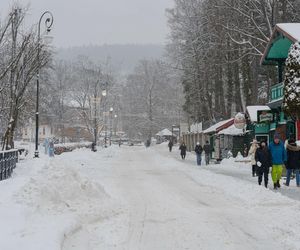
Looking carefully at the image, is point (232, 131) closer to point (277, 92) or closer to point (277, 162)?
point (277, 92)

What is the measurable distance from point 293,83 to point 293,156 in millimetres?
3898

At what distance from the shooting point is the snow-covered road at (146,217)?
8926 mm

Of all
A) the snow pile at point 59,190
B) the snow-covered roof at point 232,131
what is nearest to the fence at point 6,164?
the snow pile at point 59,190

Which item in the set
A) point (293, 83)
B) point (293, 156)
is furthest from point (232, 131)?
point (293, 156)

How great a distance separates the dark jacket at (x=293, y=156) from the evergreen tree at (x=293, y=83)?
10.1 feet

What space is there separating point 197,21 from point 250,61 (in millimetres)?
8620

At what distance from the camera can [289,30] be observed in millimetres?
25734

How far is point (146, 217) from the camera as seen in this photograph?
12.0 m

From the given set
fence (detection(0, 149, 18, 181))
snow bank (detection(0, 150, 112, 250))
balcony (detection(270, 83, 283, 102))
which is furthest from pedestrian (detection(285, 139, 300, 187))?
balcony (detection(270, 83, 283, 102))

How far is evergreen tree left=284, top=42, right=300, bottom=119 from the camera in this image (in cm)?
2152

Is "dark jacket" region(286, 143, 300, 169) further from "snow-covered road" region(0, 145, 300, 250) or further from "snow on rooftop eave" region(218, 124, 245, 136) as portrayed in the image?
"snow on rooftop eave" region(218, 124, 245, 136)

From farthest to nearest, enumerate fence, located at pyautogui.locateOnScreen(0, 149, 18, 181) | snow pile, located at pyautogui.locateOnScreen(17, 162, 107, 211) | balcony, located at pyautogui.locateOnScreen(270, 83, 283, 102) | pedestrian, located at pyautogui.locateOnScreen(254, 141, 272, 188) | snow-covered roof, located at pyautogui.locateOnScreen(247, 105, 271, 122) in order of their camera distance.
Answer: snow-covered roof, located at pyautogui.locateOnScreen(247, 105, 271, 122)
balcony, located at pyautogui.locateOnScreen(270, 83, 283, 102)
fence, located at pyautogui.locateOnScreen(0, 149, 18, 181)
pedestrian, located at pyautogui.locateOnScreen(254, 141, 272, 188)
snow pile, located at pyautogui.locateOnScreen(17, 162, 107, 211)

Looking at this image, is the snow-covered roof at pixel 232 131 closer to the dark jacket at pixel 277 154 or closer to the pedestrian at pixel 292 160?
the pedestrian at pixel 292 160

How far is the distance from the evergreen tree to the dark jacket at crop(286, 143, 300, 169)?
307 cm
